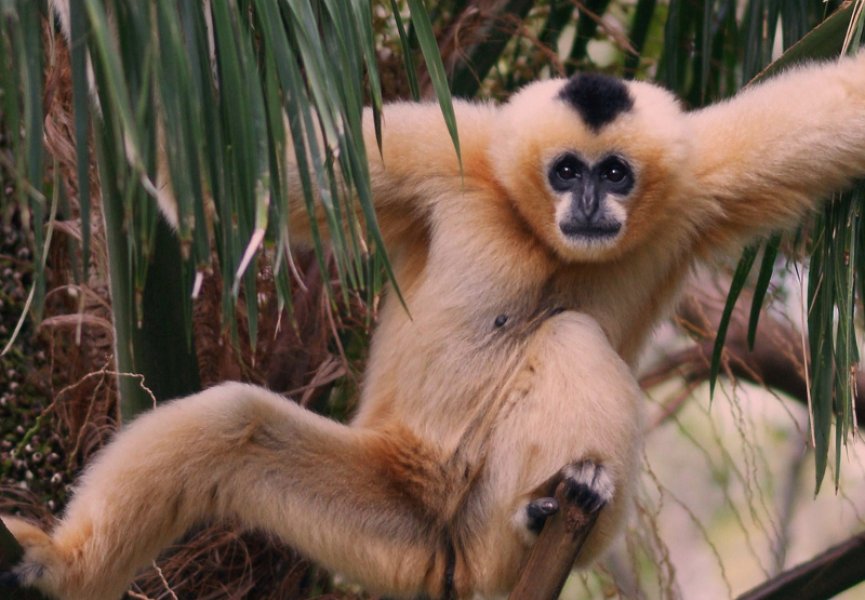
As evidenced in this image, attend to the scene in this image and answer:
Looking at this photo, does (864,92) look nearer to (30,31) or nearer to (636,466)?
(636,466)

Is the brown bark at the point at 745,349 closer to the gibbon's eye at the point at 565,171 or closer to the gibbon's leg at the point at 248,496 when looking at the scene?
the gibbon's eye at the point at 565,171

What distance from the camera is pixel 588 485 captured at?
3865 millimetres

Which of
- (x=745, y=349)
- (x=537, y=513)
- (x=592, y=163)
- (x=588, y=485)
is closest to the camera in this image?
(x=588, y=485)

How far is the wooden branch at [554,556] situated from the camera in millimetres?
3604

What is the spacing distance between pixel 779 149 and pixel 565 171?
2.75 ft

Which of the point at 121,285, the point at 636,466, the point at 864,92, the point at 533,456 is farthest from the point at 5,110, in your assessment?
the point at 864,92

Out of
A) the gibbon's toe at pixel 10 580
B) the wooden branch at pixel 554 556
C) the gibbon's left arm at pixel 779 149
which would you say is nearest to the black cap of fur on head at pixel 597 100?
the gibbon's left arm at pixel 779 149

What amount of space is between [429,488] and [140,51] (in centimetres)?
211

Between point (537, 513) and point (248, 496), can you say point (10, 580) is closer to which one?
point (248, 496)

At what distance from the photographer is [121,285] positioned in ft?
13.2

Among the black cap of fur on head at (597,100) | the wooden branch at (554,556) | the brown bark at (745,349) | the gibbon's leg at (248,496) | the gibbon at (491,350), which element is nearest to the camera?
the wooden branch at (554,556)

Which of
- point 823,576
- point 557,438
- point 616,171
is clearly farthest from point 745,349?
point 557,438

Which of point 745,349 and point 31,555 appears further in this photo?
point 745,349

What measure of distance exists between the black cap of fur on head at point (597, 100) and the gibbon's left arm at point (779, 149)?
1.03ft
